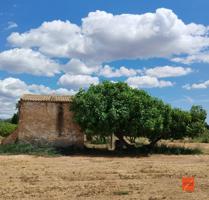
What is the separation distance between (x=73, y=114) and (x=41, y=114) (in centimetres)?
189

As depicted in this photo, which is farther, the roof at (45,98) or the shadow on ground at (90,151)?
the roof at (45,98)

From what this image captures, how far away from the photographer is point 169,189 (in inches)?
541

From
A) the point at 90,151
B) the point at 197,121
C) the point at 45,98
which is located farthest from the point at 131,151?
the point at 45,98

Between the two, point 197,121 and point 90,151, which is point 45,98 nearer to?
point 90,151

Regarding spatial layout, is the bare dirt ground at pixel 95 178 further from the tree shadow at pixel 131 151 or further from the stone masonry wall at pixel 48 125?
the stone masonry wall at pixel 48 125

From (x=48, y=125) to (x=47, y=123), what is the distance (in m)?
0.13

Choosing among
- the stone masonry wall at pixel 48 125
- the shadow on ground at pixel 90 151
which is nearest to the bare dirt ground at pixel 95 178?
the shadow on ground at pixel 90 151

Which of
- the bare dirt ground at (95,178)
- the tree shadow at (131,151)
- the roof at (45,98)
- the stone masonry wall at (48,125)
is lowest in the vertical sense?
the bare dirt ground at (95,178)

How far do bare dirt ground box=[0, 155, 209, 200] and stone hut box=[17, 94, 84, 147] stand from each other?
3.63 m

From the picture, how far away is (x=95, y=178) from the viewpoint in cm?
1619

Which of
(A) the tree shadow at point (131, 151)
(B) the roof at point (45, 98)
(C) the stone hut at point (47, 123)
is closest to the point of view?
(A) the tree shadow at point (131, 151)

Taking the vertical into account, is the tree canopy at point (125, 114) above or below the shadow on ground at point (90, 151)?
above

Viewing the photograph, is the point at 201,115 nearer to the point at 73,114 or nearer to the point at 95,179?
the point at 73,114

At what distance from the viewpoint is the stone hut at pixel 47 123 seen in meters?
27.4
